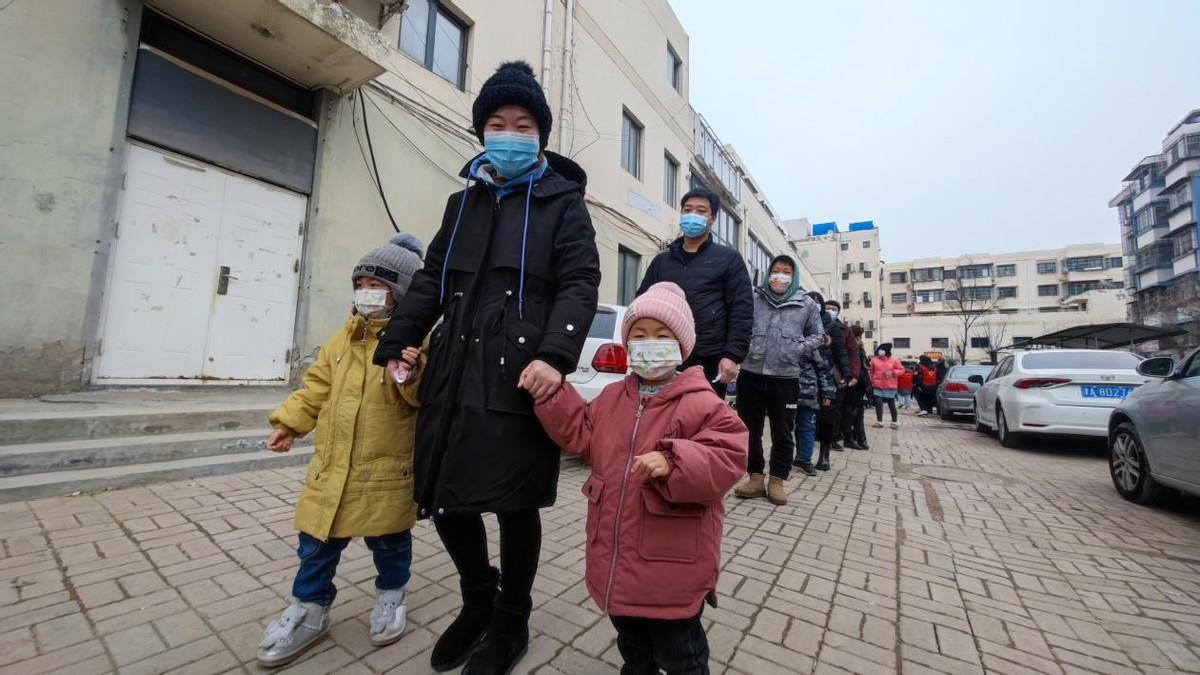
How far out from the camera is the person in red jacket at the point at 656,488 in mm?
1424

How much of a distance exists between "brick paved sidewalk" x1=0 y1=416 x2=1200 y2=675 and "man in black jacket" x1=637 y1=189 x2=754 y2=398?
1148 millimetres

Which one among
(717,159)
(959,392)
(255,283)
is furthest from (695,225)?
(717,159)

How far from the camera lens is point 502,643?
175 cm

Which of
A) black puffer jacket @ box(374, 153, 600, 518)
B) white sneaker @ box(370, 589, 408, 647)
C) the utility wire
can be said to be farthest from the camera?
the utility wire

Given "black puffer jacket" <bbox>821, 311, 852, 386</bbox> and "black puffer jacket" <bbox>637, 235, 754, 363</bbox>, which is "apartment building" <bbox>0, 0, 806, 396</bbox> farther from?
"black puffer jacket" <bbox>821, 311, 852, 386</bbox>

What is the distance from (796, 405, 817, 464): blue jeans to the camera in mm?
5523

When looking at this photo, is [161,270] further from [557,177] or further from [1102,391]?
[1102,391]

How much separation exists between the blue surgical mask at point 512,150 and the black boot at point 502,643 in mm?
1566

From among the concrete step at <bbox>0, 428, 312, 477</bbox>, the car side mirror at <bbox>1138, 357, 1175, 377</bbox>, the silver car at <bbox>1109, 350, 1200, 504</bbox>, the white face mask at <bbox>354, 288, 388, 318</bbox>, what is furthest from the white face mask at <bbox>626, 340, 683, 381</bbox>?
the car side mirror at <bbox>1138, 357, 1175, 377</bbox>

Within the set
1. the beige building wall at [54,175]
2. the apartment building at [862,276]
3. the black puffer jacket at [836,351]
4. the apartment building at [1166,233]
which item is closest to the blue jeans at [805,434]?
the black puffer jacket at [836,351]

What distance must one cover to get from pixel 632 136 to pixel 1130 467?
1201 centimetres

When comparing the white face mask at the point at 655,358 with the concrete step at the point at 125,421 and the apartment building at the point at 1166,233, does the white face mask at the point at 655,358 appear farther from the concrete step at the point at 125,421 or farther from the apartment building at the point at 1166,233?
the apartment building at the point at 1166,233

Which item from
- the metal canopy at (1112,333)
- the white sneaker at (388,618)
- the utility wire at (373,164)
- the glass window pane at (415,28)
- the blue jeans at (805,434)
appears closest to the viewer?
the white sneaker at (388,618)

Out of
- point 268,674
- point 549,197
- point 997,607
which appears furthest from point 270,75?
point 997,607
